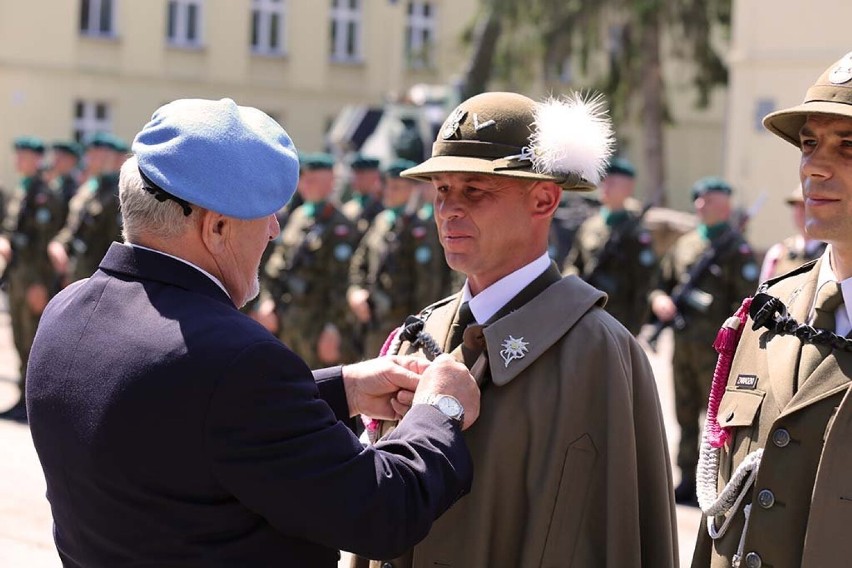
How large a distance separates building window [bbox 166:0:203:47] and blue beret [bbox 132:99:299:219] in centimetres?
2952

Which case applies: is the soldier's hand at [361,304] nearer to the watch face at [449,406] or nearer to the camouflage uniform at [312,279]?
the camouflage uniform at [312,279]

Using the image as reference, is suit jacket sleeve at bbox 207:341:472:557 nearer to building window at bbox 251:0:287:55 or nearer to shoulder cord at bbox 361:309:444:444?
shoulder cord at bbox 361:309:444:444

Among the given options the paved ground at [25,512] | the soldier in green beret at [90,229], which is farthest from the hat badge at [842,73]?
the soldier in green beret at [90,229]

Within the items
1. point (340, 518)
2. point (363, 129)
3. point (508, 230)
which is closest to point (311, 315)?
point (508, 230)

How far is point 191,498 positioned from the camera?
2662 millimetres

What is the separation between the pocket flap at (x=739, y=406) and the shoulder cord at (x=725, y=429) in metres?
0.06

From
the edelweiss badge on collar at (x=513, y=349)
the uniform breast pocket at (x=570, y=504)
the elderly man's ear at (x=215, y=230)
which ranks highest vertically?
the elderly man's ear at (x=215, y=230)

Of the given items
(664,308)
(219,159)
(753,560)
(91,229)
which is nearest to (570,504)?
(753,560)

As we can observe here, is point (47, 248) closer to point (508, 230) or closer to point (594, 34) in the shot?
point (508, 230)

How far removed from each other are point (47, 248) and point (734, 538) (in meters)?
9.56

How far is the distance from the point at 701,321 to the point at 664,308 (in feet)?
0.84

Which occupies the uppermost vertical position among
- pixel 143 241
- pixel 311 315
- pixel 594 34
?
pixel 594 34

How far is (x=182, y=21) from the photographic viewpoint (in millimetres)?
31688

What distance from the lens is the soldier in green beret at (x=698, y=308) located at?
29.0 ft
